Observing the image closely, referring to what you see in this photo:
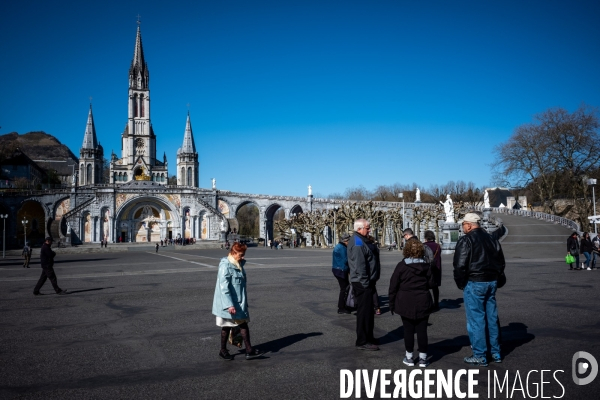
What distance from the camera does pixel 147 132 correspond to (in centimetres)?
9450

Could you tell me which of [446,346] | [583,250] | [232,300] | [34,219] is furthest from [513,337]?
[34,219]

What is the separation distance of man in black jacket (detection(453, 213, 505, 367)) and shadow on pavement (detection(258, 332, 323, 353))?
2.36 meters

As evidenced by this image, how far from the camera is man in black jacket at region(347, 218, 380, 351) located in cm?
616

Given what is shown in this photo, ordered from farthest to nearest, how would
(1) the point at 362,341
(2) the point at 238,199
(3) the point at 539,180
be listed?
(2) the point at 238,199 < (3) the point at 539,180 < (1) the point at 362,341

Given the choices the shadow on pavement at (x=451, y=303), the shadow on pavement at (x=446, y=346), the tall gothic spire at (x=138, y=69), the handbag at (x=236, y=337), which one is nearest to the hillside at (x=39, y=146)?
the tall gothic spire at (x=138, y=69)

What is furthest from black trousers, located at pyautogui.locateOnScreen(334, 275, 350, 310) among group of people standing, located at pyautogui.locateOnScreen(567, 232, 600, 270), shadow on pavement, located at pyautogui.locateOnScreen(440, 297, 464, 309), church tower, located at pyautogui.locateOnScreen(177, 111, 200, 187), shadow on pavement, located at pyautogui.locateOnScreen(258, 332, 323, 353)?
church tower, located at pyautogui.locateOnScreen(177, 111, 200, 187)

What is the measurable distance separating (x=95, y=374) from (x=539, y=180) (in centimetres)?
5245

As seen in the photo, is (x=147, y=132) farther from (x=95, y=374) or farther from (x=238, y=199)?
(x=95, y=374)

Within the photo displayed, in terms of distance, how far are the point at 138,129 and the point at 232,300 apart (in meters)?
95.8

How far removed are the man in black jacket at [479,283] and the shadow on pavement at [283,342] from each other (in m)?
2.36

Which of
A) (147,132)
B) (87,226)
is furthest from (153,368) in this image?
(147,132)

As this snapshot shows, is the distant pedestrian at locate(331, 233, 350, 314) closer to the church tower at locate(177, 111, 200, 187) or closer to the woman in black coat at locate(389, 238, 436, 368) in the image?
the woman in black coat at locate(389, 238, 436, 368)

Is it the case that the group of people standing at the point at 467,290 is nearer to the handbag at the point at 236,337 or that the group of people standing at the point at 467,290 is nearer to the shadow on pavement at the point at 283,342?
the shadow on pavement at the point at 283,342

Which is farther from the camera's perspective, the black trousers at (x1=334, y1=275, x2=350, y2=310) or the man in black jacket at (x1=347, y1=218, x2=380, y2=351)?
the black trousers at (x1=334, y1=275, x2=350, y2=310)
